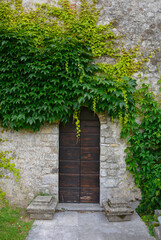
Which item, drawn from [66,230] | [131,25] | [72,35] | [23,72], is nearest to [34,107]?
[23,72]

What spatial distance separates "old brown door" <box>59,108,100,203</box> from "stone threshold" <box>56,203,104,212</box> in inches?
3.6

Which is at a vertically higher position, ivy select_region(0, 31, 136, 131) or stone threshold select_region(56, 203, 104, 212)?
ivy select_region(0, 31, 136, 131)

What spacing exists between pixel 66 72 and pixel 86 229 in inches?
116

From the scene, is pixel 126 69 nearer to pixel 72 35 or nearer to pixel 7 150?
pixel 72 35

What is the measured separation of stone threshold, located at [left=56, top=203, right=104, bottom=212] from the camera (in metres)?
4.00

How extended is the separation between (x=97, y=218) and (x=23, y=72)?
3.24 m

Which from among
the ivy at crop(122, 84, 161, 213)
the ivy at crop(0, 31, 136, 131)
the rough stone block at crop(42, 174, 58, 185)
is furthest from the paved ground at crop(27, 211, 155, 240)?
the ivy at crop(0, 31, 136, 131)

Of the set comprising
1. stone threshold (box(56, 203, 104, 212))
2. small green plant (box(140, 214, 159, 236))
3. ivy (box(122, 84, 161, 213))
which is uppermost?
ivy (box(122, 84, 161, 213))

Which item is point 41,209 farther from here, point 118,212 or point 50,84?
point 50,84

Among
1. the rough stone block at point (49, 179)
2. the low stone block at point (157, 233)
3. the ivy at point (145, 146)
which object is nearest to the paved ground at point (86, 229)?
the low stone block at point (157, 233)

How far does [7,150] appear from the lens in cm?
419

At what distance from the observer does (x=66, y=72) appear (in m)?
3.92

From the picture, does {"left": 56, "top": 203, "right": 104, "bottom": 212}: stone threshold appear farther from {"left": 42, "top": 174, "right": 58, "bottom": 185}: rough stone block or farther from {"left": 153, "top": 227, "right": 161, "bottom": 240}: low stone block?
{"left": 153, "top": 227, "right": 161, "bottom": 240}: low stone block

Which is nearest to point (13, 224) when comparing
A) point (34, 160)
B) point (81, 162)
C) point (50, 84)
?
point (34, 160)
